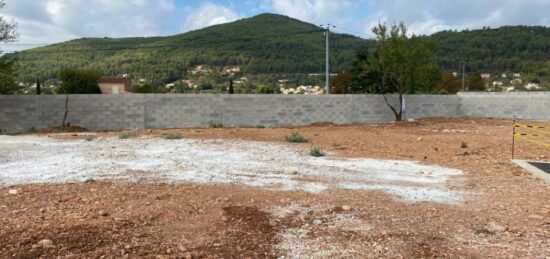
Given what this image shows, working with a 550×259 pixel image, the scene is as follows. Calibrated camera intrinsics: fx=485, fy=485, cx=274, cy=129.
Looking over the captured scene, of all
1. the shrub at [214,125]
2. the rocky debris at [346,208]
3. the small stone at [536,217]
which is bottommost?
the small stone at [536,217]

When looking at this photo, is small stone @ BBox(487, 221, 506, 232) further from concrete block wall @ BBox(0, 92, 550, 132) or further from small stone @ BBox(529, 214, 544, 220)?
concrete block wall @ BBox(0, 92, 550, 132)

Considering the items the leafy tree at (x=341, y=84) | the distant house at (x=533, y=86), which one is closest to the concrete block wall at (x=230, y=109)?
the leafy tree at (x=341, y=84)

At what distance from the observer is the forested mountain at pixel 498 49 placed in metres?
72.0

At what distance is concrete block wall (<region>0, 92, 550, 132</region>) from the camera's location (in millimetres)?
23297

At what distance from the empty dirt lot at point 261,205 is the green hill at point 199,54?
2606 inches

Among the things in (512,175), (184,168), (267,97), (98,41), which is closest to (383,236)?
(184,168)

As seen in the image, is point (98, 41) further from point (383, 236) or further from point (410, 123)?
point (383, 236)

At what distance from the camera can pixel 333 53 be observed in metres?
82.1

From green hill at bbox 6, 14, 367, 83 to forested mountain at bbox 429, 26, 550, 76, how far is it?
14.1m

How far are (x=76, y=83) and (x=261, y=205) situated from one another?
56857 millimetres

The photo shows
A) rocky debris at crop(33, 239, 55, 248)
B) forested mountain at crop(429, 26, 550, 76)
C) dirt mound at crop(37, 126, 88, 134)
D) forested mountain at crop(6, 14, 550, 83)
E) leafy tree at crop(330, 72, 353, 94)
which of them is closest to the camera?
rocky debris at crop(33, 239, 55, 248)

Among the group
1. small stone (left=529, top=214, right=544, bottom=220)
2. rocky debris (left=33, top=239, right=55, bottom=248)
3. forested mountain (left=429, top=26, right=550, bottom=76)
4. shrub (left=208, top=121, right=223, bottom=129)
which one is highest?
forested mountain (left=429, top=26, right=550, bottom=76)

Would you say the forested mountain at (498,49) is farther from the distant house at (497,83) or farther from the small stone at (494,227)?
the small stone at (494,227)

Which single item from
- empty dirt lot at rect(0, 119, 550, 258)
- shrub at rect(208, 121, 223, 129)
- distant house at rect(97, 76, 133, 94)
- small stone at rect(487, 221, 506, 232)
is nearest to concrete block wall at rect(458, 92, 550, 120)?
shrub at rect(208, 121, 223, 129)
